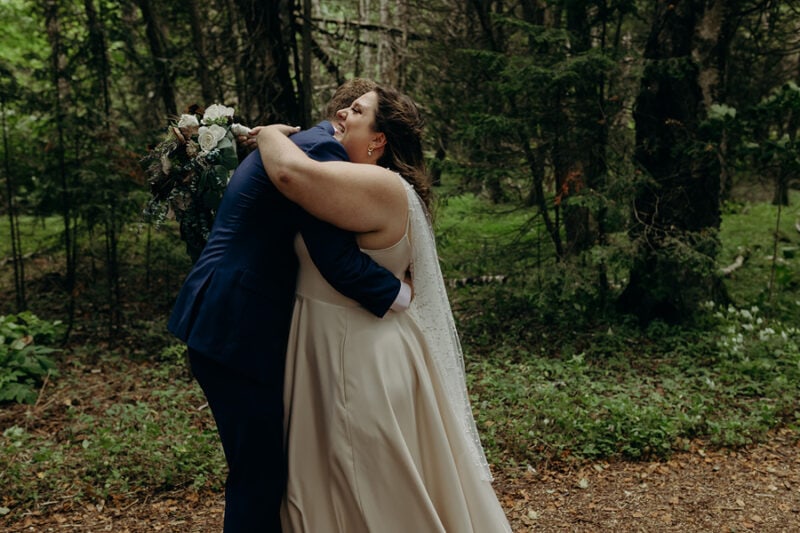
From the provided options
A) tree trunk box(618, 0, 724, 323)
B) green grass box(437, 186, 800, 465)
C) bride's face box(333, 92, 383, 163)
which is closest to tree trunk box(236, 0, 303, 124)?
green grass box(437, 186, 800, 465)

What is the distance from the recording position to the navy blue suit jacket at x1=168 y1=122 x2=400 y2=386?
245 centimetres

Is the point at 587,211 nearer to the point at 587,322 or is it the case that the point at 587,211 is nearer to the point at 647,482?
the point at 587,322

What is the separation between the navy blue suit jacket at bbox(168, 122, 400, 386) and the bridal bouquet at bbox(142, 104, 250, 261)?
0.92 ft

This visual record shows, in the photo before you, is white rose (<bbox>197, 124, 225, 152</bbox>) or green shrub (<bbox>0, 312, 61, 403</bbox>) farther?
green shrub (<bbox>0, 312, 61, 403</bbox>)

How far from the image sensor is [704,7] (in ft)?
22.8

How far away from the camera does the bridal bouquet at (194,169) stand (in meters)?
2.81

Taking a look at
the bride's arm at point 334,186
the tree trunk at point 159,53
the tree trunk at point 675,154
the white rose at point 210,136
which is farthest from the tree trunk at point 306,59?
the bride's arm at point 334,186

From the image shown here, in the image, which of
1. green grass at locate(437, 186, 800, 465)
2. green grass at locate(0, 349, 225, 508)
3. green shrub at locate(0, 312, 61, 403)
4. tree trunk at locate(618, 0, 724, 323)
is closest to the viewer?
green grass at locate(0, 349, 225, 508)

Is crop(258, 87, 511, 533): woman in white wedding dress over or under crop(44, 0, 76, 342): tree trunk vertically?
under

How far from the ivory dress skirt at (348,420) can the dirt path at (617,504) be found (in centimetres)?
171

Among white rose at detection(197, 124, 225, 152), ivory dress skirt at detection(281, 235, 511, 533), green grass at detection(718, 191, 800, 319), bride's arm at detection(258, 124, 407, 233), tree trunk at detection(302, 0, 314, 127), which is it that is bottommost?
green grass at detection(718, 191, 800, 319)

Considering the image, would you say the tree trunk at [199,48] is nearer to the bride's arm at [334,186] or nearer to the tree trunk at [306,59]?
the tree trunk at [306,59]

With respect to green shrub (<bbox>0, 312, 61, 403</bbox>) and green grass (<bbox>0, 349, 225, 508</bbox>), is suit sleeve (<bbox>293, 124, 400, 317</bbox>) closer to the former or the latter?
green grass (<bbox>0, 349, 225, 508</bbox>)

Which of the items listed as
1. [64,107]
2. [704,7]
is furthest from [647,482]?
[64,107]
